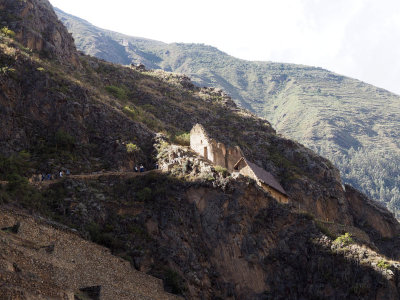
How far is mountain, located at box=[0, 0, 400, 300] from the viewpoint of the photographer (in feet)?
105

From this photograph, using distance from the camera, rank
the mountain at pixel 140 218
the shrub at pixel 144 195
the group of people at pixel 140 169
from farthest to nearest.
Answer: the group of people at pixel 140 169 < the shrub at pixel 144 195 < the mountain at pixel 140 218

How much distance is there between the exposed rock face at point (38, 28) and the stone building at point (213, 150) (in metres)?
23.2

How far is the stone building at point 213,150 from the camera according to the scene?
5609 centimetres

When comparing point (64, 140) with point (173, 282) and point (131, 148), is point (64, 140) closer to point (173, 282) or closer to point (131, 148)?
point (131, 148)

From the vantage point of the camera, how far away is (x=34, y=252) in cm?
2800

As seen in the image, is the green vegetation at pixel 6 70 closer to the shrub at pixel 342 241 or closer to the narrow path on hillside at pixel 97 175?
the narrow path on hillside at pixel 97 175

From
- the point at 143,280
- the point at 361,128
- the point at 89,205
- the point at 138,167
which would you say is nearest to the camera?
the point at 143,280

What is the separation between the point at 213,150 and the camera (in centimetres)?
5606

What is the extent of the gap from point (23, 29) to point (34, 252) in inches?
1862

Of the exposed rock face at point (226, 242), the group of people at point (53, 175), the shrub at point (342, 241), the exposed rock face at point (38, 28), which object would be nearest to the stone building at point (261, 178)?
the exposed rock face at point (226, 242)

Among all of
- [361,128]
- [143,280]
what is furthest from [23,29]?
[361,128]

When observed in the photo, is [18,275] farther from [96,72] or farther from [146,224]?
[96,72]

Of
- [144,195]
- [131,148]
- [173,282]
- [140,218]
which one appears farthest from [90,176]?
[173,282]

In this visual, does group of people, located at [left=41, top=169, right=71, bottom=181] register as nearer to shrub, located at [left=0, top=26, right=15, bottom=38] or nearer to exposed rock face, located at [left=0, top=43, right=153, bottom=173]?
exposed rock face, located at [left=0, top=43, right=153, bottom=173]
